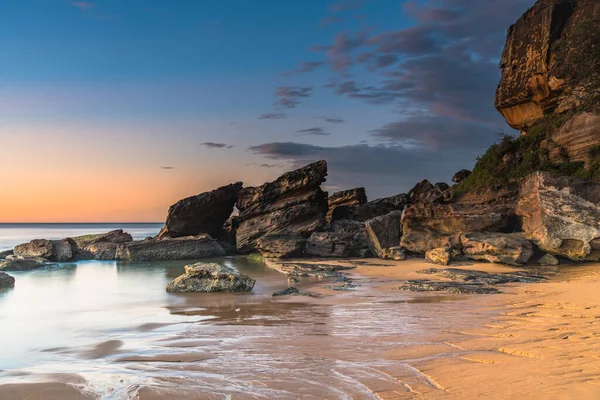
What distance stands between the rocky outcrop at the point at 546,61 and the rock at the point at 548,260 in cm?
837

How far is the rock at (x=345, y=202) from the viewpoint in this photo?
34.5 meters

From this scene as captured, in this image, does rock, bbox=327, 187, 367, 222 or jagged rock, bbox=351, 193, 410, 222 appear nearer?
jagged rock, bbox=351, 193, 410, 222

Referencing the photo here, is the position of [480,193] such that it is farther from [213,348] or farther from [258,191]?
[213,348]

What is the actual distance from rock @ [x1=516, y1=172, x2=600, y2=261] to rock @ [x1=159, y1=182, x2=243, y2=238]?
22.0 metres

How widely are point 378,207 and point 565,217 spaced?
17637 mm

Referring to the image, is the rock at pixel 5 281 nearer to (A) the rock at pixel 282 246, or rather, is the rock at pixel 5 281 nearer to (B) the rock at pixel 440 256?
(A) the rock at pixel 282 246

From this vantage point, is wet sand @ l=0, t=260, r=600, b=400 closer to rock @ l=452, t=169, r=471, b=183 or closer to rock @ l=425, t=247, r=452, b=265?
rock @ l=425, t=247, r=452, b=265

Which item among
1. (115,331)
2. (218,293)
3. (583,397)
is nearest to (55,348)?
(115,331)

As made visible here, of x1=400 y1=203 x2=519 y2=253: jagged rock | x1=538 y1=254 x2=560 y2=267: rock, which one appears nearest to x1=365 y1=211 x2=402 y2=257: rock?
x1=400 y1=203 x2=519 y2=253: jagged rock

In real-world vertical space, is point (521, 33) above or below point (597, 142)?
above

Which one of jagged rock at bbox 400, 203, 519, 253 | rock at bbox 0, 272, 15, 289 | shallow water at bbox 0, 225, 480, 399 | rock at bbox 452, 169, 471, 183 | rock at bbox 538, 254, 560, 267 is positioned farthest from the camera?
rock at bbox 452, 169, 471, 183

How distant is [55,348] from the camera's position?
7.76 metres

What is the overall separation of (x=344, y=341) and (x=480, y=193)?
18234 millimetres

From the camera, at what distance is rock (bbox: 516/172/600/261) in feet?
49.2
